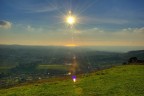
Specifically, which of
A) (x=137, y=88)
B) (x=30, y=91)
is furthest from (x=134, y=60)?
(x=30, y=91)

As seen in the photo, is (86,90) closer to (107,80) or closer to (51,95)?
(51,95)

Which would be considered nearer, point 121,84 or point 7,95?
point 7,95

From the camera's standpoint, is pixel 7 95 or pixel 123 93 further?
pixel 7 95

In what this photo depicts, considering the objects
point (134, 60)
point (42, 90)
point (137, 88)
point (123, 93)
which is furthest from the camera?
point (134, 60)

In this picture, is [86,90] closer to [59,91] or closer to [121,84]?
[59,91]

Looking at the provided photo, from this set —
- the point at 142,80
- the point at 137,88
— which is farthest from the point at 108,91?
→ the point at 142,80

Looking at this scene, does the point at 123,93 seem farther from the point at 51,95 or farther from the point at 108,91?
the point at 51,95

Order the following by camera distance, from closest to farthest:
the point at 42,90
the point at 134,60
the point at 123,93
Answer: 1. the point at 123,93
2. the point at 42,90
3. the point at 134,60

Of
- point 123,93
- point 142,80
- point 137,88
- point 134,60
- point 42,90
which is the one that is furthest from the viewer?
point 134,60
